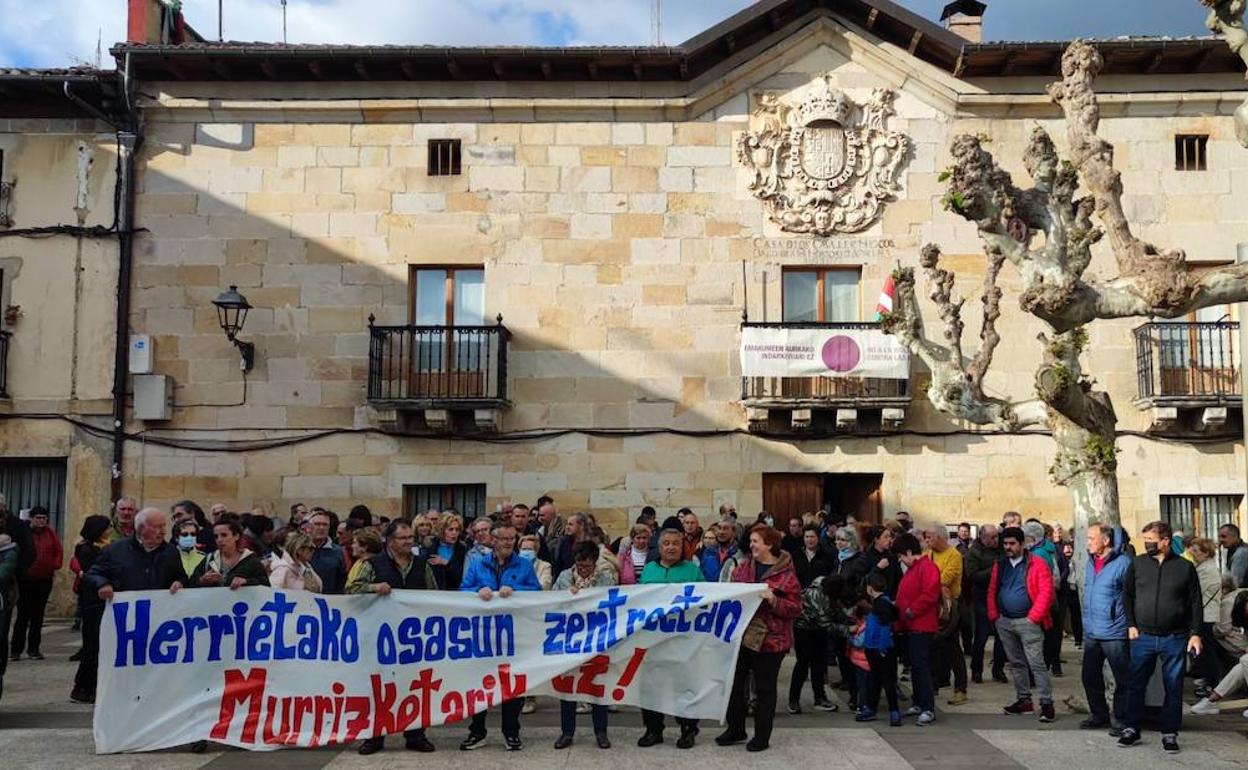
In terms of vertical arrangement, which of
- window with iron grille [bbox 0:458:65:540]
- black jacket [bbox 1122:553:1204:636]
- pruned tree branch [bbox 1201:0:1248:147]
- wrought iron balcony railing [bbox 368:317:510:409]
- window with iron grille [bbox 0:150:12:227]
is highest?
window with iron grille [bbox 0:150:12:227]

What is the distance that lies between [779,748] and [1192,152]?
1316 cm

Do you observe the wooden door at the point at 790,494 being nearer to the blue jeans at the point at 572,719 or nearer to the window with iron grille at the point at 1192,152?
the window with iron grille at the point at 1192,152

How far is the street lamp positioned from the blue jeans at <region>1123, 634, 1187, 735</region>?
12468mm

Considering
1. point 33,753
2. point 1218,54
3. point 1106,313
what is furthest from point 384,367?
point 1218,54

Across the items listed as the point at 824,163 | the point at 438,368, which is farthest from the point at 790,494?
the point at 438,368

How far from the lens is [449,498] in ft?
54.9

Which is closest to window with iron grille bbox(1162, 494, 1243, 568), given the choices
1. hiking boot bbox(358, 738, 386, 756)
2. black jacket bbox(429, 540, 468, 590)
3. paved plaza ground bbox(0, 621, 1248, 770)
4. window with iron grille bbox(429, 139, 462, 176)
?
paved plaza ground bbox(0, 621, 1248, 770)

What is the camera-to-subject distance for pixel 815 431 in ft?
53.8

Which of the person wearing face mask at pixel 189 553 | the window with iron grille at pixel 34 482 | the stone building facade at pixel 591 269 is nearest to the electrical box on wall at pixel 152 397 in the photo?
the stone building facade at pixel 591 269

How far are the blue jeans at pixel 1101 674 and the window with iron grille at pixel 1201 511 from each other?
27.4 feet

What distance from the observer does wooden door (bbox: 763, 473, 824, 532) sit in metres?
16.6

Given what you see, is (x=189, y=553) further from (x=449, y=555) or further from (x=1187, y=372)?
(x=1187, y=372)

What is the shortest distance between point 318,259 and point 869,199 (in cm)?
843

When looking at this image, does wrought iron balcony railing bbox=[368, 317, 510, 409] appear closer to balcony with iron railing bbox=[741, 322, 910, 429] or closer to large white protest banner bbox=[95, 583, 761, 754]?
balcony with iron railing bbox=[741, 322, 910, 429]
